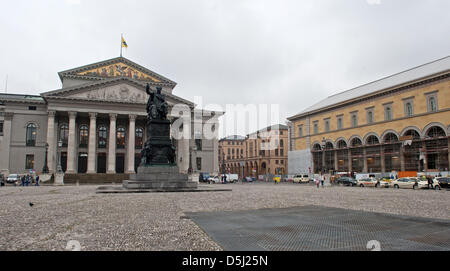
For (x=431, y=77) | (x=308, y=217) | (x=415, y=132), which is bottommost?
(x=308, y=217)

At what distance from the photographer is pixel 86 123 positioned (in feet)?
183

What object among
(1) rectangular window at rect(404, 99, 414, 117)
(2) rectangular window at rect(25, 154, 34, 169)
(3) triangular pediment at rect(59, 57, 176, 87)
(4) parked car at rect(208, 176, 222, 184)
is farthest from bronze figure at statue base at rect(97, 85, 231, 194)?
(2) rectangular window at rect(25, 154, 34, 169)

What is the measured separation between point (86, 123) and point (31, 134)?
941 centimetres

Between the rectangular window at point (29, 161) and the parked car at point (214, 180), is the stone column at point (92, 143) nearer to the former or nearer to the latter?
the rectangular window at point (29, 161)

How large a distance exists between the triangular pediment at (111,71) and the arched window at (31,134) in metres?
10.2

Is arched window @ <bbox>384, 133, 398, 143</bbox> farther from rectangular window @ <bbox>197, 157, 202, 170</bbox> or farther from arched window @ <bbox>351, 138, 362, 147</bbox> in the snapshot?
rectangular window @ <bbox>197, 157, 202, 170</bbox>

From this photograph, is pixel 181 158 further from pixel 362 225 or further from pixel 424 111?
pixel 362 225

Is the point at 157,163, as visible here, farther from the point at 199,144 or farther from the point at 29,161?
the point at 199,144

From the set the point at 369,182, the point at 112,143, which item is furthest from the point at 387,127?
the point at 112,143

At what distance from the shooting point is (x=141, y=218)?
8539mm

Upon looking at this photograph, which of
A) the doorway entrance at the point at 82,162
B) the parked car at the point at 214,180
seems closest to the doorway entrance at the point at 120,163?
the doorway entrance at the point at 82,162

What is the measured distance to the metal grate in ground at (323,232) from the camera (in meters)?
5.04
